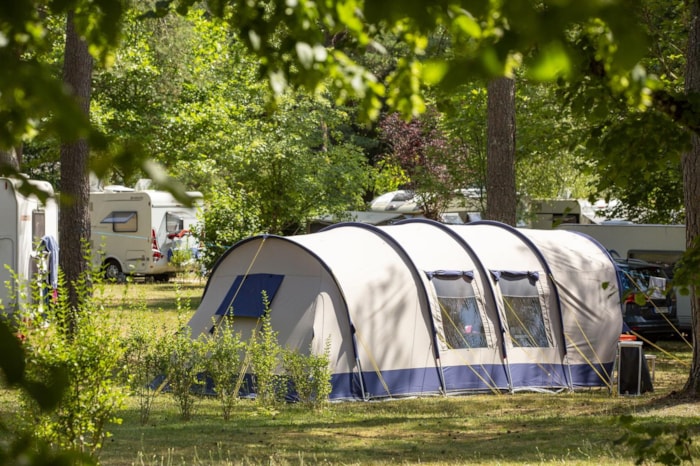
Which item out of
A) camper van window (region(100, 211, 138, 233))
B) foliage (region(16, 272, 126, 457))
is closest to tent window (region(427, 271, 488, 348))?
foliage (region(16, 272, 126, 457))

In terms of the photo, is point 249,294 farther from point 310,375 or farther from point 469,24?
point 469,24

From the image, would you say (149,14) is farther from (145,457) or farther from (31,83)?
(145,457)

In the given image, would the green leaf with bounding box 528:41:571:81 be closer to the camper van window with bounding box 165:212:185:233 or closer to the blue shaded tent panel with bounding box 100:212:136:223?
the blue shaded tent panel with bounding box 100:212:136:223

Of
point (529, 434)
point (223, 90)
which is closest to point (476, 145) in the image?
point (223, 90)

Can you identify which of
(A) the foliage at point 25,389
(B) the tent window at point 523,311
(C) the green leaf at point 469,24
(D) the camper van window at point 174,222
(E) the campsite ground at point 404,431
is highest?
(D) the camper van window at point 174,222

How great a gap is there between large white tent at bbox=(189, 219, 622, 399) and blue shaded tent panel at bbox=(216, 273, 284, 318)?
0.05ft

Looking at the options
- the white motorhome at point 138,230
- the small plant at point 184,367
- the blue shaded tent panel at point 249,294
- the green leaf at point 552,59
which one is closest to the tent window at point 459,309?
the blue shaded tent panel at point 249,294

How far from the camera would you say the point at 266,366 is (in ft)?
33.2

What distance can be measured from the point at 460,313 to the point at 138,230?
1627cm

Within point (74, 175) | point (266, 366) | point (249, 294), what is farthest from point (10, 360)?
point (74, 175)

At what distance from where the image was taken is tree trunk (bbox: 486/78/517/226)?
1470 cm

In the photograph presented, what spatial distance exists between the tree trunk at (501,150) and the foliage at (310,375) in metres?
5.47

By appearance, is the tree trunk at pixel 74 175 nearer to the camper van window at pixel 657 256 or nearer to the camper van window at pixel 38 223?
the camper van window at pixel 38 223

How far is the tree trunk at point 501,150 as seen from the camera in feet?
48.2
